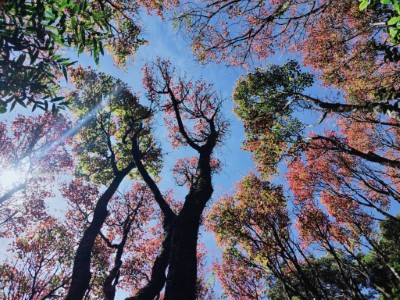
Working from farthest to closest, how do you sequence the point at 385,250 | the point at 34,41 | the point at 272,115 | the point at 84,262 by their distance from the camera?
the point at 385,250, the point at 272,115, the point at 84,262, the point at 34,41

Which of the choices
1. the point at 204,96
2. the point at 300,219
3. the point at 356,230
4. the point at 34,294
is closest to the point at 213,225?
the point at 300,219

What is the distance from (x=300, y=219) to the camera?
1653 centimetres

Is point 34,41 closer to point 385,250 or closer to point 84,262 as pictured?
point 84,262

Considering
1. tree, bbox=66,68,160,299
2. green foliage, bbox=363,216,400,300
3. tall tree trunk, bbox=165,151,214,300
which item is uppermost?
tree, bbox=66,68,160,299

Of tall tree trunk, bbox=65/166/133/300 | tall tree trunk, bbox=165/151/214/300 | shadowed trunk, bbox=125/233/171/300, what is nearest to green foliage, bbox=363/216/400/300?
shadowed trunk, bbox=125/233/171/300

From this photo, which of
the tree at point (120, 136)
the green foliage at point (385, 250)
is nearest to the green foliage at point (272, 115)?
the tree at point (120, 136)

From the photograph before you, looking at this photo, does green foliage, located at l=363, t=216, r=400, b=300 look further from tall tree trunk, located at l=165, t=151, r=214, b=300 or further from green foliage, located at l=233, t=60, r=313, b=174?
tall tree trunk, located at l=165, t=151, r=214, b=300

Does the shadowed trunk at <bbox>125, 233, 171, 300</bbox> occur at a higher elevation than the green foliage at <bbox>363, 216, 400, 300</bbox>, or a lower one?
lower

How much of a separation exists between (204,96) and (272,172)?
6.35m

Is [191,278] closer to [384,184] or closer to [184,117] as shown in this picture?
[184,117]

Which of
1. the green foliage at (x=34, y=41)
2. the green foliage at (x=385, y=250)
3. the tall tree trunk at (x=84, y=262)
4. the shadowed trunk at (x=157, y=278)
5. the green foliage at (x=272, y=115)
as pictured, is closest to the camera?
the green foliage at (x=34, y=41)

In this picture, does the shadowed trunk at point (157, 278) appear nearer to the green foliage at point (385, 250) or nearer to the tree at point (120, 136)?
the tree at point (120, 136)

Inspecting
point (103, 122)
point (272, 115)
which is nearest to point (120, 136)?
point (103, 122)

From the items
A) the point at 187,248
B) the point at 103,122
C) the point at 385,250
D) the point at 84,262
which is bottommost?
the point at 187,248
